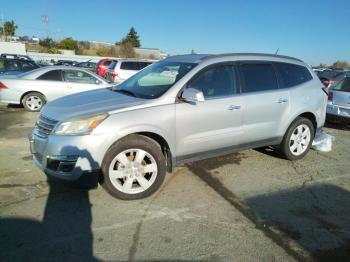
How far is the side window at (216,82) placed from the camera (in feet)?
14.8

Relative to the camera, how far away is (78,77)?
10648 millimetres

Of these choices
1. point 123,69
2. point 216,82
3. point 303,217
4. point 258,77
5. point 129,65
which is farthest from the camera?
point 129,65

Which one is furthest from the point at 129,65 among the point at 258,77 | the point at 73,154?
the point at 73,154

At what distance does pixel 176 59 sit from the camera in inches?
206

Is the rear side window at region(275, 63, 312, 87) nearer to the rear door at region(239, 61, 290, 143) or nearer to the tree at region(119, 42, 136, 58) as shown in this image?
the rear door at region(239, 61, 290, 143)

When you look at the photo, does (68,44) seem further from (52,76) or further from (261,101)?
(261,101)

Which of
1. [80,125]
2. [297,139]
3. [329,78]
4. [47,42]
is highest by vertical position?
[47,42]

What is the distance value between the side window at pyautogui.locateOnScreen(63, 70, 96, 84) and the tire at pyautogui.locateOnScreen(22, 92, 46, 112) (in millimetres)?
959

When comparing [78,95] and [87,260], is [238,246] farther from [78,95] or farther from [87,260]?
[78,95]

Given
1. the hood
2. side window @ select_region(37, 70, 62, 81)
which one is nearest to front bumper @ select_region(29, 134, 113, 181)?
the hood

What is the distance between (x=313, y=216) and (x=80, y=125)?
9.53ft

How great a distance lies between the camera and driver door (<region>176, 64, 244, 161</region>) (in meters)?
4.34

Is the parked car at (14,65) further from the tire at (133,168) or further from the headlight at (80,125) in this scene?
the tire at (133,168)

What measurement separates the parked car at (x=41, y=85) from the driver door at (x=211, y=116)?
6.88 meters
